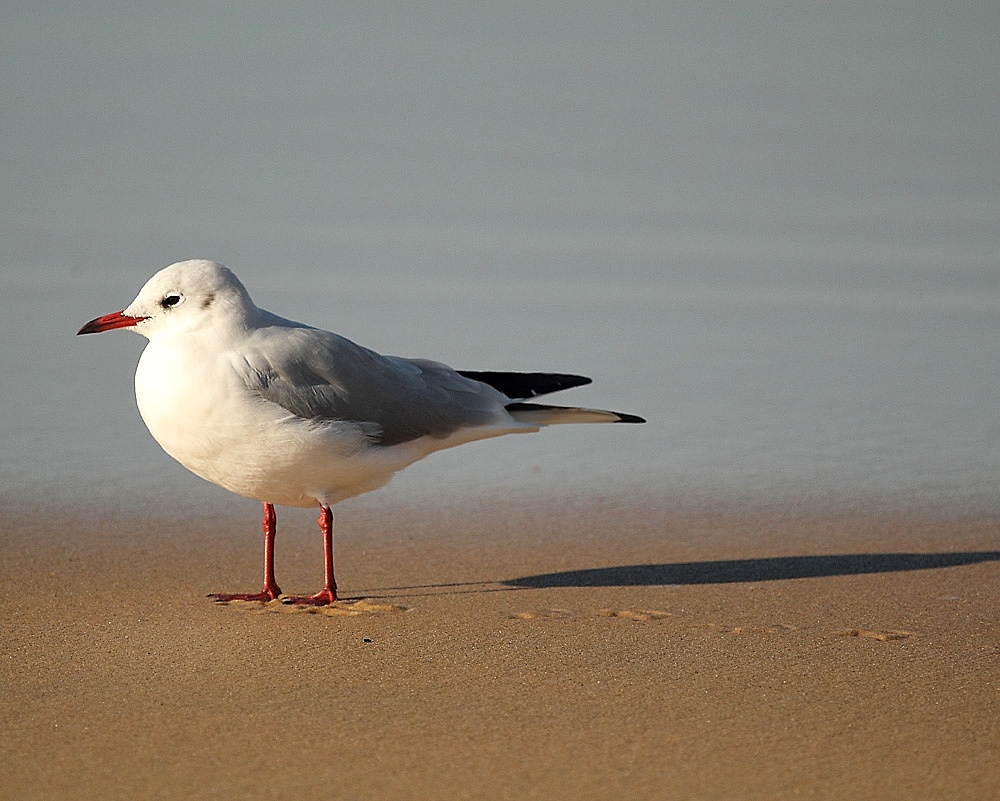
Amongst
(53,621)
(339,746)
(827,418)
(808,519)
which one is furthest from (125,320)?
(827,418)

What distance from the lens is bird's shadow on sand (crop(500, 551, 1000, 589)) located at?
5.05 meters

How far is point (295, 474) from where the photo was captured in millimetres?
4875

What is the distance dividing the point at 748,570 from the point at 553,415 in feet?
2.99

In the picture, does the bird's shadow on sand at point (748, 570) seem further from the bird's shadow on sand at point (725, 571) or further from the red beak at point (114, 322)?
the red beak at point (114, 322)

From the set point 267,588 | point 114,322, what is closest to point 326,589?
point 267,588

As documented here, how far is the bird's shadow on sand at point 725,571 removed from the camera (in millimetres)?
4992

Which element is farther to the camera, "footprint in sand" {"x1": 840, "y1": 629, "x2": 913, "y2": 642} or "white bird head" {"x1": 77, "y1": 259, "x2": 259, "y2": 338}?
"white bird head" {"x1": 77, "y1": 259, "x2": 259, "y2": 338}

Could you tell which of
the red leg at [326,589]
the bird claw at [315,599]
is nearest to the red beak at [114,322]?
→ the red leg at [326,589]

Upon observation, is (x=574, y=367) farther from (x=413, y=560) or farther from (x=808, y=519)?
(x=413, y=560)

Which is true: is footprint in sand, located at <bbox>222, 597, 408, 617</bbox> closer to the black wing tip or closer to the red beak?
the red beak

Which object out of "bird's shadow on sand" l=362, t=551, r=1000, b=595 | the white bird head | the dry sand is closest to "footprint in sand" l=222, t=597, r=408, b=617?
the dry sand

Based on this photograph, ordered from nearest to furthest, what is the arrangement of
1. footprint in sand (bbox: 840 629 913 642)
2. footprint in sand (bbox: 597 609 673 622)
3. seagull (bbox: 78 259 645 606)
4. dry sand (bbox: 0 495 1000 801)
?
1. dry sand (bbox: 0 495 1000 801)
2. footprint in sand (bbox: 840 629 913 642)
3. footprint in sand (bbox: 597 609 673 622)
4. seagull (bbox: 78 259 645 606)

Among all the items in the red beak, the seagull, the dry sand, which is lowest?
the dry sand

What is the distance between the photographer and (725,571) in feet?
17.0
